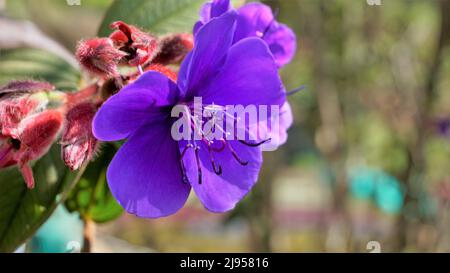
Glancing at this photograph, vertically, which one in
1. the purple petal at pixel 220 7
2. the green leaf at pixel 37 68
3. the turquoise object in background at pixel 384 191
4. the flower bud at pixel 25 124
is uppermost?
the purple petal at pixel 220 7

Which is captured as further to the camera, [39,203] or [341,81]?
[341,81]

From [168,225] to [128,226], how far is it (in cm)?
113

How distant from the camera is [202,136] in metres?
0.74

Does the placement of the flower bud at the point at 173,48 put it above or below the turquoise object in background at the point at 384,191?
above

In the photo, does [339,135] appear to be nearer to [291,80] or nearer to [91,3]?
[291,80]

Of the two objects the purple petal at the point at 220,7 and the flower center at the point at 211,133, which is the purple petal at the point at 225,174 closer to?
the flower center at the point at 211,133

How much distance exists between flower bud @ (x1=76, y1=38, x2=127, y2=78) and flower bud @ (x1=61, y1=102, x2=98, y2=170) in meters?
0.05

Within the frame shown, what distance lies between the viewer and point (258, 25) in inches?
32.6

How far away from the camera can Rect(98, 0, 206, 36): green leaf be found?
919 mm

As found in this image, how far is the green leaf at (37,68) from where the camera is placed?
0.91 m

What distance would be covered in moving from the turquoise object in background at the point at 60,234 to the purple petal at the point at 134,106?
42 cm

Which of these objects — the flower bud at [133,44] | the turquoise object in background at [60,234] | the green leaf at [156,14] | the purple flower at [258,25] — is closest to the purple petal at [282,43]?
the purple flower at [258,25]

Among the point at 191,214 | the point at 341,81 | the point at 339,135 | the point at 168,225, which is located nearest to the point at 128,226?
the point at 191,214

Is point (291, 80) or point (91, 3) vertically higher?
point (91, 3)
